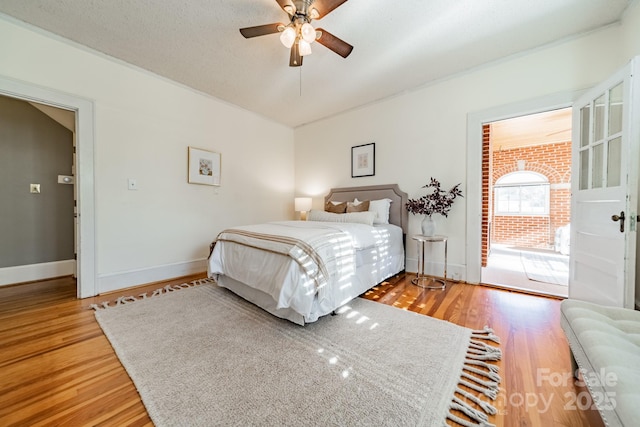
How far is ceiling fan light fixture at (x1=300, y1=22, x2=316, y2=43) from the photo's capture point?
71.1 inches

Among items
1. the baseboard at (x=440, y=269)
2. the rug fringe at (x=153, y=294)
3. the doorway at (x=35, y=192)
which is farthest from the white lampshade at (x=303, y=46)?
the doorway at (x=35, y=192)

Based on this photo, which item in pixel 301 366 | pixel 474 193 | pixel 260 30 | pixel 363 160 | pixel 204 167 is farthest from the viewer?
pixel 363 160

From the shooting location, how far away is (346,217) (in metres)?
3.19

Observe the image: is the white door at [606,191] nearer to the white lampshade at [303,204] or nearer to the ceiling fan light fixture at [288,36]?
the ceiling fan light fixture at [288,36]

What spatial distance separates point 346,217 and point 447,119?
5.93 feet

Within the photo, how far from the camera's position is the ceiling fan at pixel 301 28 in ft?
5.76

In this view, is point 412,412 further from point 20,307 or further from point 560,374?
point 20,307

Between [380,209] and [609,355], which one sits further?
[380,209]

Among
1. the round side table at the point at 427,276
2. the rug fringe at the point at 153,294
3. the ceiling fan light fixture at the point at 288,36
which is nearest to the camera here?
the ceiling fan light fixture at the point at 288,36

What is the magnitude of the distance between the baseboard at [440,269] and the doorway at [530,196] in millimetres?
797

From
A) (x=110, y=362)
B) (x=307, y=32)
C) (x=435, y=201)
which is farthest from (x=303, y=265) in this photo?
(x=435, y=201)

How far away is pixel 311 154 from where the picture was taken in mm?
4570

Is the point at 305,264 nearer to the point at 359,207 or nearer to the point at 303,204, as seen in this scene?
the point at 359,207

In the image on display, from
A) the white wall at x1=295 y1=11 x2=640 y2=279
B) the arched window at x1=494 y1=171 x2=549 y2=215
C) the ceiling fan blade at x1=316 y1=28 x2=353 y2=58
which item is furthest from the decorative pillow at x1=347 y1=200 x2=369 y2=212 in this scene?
the arched window at x1=494 y1=171 x2=549 y2=215
